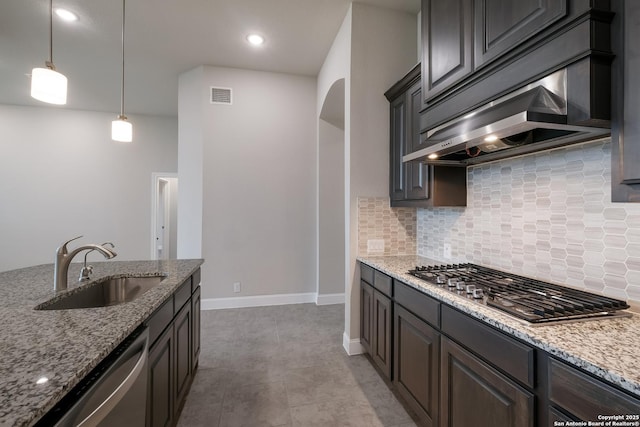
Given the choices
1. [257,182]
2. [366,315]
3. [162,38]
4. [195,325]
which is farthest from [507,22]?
[162,38]

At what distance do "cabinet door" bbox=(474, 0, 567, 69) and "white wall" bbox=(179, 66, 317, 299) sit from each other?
2.89 metres

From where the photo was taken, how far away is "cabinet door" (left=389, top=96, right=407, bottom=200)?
2443 mm

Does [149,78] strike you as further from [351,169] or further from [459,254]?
[459,254]

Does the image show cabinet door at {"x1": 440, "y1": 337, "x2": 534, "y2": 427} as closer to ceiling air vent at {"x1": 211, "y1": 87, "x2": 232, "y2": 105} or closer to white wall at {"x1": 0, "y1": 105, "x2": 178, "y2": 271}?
ceiling air vent at {"x1": 211, "y1": 87, "x2": 232, "y2": 105}

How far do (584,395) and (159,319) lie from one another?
1651 millimetres

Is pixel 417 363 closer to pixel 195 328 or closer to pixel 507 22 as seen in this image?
pixel 195 328

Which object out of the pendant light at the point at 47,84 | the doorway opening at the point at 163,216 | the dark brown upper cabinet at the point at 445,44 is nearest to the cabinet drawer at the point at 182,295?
the pendant light at the point at 47,84

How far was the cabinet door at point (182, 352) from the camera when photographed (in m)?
1.71

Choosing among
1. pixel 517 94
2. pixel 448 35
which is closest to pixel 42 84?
pixel 448 35

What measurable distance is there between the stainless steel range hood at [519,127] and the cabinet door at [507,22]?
21cm

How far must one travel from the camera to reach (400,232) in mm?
2711

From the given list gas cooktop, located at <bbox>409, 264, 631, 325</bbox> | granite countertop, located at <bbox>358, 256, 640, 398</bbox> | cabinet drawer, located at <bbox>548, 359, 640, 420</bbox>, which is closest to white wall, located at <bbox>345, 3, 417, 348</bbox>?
gas cooktop, located at <bbox>409, 264, 631, 325</bbox>

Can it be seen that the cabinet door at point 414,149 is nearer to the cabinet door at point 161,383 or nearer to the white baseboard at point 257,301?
the cabinet door at point 161,383

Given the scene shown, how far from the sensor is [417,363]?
166 centimetres
